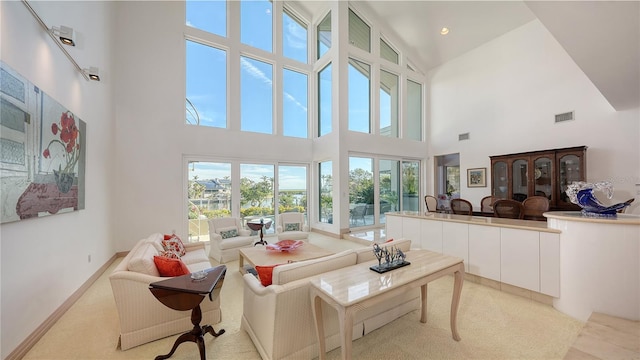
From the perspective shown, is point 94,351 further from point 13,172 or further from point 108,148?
point 108,148

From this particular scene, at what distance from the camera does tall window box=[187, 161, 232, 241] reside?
219 inches

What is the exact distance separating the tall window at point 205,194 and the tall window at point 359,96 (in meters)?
3.64

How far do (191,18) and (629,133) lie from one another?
9763 mm

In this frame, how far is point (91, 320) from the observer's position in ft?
8.02

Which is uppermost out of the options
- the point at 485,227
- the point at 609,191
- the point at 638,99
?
the point at 638,99

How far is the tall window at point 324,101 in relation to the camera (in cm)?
668

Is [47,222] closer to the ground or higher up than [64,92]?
closer to the ground

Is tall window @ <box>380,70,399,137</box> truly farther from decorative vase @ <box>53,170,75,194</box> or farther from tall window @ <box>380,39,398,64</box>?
decorative vase @ <box>53,170,75,194</box>

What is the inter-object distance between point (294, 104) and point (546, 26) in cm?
567

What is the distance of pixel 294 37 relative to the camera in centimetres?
712

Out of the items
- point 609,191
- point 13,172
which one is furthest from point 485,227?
point 13,172

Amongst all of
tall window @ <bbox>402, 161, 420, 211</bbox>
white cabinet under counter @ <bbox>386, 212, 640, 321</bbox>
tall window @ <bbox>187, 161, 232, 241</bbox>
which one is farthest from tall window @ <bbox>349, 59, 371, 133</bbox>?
white cabinet under counter @ <bbox>386, 212, 640, 321</bbox>

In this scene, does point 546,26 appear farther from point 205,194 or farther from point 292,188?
point 205,194

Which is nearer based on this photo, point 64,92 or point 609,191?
point 609,191
